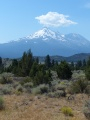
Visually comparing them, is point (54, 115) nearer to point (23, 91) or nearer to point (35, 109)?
point (35, 109)

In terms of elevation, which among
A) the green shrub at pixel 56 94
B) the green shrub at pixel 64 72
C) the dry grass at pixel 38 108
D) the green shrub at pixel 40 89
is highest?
the green shrub at pixel 64 72

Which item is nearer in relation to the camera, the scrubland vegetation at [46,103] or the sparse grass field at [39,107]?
the sparse grass field at [39,107]

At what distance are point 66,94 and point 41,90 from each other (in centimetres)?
187

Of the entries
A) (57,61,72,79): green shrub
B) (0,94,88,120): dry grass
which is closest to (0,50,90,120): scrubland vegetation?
(0,94,88,120): dry grass

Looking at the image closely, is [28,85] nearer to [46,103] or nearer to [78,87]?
[78,87]

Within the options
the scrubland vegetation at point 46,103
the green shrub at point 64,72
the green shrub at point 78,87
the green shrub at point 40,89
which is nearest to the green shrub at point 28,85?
the scrubland vegetation at point 46,103

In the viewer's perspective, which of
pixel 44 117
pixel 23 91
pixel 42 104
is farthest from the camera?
pixel 23 91

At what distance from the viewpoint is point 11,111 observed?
1620cm

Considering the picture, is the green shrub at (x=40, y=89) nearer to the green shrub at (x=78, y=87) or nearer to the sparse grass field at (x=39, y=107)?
the sparse grass field at (x=39, y=107)

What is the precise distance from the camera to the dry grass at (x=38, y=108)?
1499cm

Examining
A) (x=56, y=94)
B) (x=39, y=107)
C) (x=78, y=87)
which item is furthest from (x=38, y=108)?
(x=78, y=87)

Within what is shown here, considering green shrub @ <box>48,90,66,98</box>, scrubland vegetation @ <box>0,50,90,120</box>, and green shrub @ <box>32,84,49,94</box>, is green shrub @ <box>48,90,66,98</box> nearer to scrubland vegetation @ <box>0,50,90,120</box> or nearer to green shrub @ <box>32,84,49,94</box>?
scrubland vegetation @ <box>0,50,90,120</box>

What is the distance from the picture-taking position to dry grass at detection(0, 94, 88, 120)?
15.0 metres

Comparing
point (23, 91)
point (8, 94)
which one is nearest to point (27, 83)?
point (23, 91)
